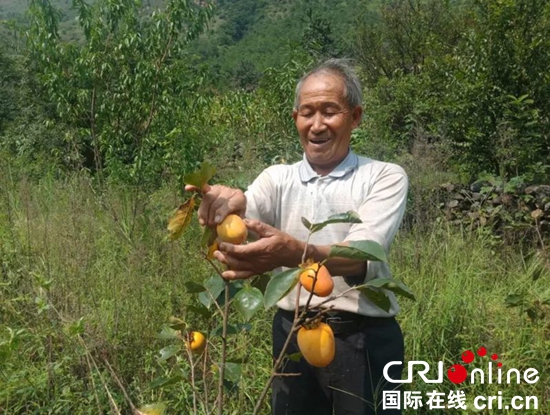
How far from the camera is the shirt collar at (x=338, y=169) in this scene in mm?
1525

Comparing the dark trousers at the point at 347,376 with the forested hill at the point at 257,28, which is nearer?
the dark trousers at the point at 347,376

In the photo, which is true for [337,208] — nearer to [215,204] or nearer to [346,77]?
[346,77]

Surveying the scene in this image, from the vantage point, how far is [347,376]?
153 centimetres

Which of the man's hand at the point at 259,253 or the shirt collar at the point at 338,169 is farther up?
the shirt collar at the point at 338,169

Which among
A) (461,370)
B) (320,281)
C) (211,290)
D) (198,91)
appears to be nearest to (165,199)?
(198,91)

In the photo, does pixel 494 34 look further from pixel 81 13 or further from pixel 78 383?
pixel 78 383

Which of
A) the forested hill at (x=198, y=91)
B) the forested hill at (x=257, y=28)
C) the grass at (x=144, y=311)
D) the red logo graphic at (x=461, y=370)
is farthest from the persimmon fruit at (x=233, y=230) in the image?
the forested hill at (x=257, y=28)

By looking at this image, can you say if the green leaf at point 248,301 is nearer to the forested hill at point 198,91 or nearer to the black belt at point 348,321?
the black belt at point 348,321

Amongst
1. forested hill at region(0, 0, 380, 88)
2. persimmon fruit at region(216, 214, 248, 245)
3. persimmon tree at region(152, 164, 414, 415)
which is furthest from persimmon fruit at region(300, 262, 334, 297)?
forested hill at region(0, 0, 380, 88)

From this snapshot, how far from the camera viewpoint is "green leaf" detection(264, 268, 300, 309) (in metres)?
0.91

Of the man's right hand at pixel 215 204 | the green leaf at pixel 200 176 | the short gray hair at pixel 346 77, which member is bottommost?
the man's right hand at pixel 215 204

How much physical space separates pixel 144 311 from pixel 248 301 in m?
1.71

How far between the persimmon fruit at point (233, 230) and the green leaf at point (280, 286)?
15 cm

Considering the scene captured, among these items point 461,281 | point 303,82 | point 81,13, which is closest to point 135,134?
point 81,13
